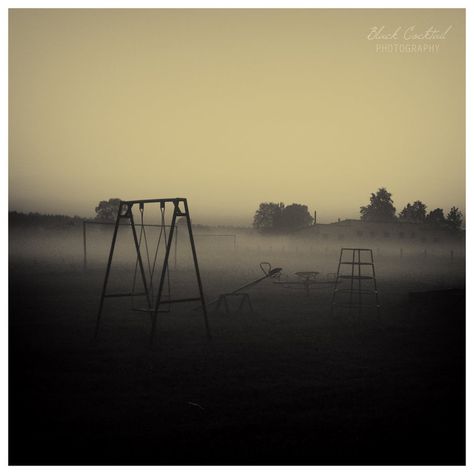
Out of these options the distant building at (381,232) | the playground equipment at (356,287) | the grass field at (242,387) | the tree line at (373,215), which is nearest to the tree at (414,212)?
the tree line at (373,215)

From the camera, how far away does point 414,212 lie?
8950 centimetres

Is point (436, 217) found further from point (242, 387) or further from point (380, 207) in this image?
point (242, 387)

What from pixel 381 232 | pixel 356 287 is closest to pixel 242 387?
pixel 356 287

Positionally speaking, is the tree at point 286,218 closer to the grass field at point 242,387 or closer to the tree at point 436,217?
the tree at point 436,217

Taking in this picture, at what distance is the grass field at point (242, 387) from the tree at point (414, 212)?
78.8 meters

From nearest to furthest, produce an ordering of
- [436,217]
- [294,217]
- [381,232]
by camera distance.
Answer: [381,232] < [436,217] < [294,217]

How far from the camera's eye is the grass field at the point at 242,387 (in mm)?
5203

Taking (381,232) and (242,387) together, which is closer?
(242,387)

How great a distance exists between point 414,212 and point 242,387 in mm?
87574

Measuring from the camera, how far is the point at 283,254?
52062mm

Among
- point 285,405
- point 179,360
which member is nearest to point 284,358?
point 179,360

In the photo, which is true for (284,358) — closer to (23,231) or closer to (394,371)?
(394,371)

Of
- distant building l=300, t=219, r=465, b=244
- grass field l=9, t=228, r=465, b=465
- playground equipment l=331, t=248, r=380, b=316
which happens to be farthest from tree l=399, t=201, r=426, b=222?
grass field l=9, t=228, r=465, b=465

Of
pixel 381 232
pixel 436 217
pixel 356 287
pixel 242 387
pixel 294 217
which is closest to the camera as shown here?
pixel 242 387
